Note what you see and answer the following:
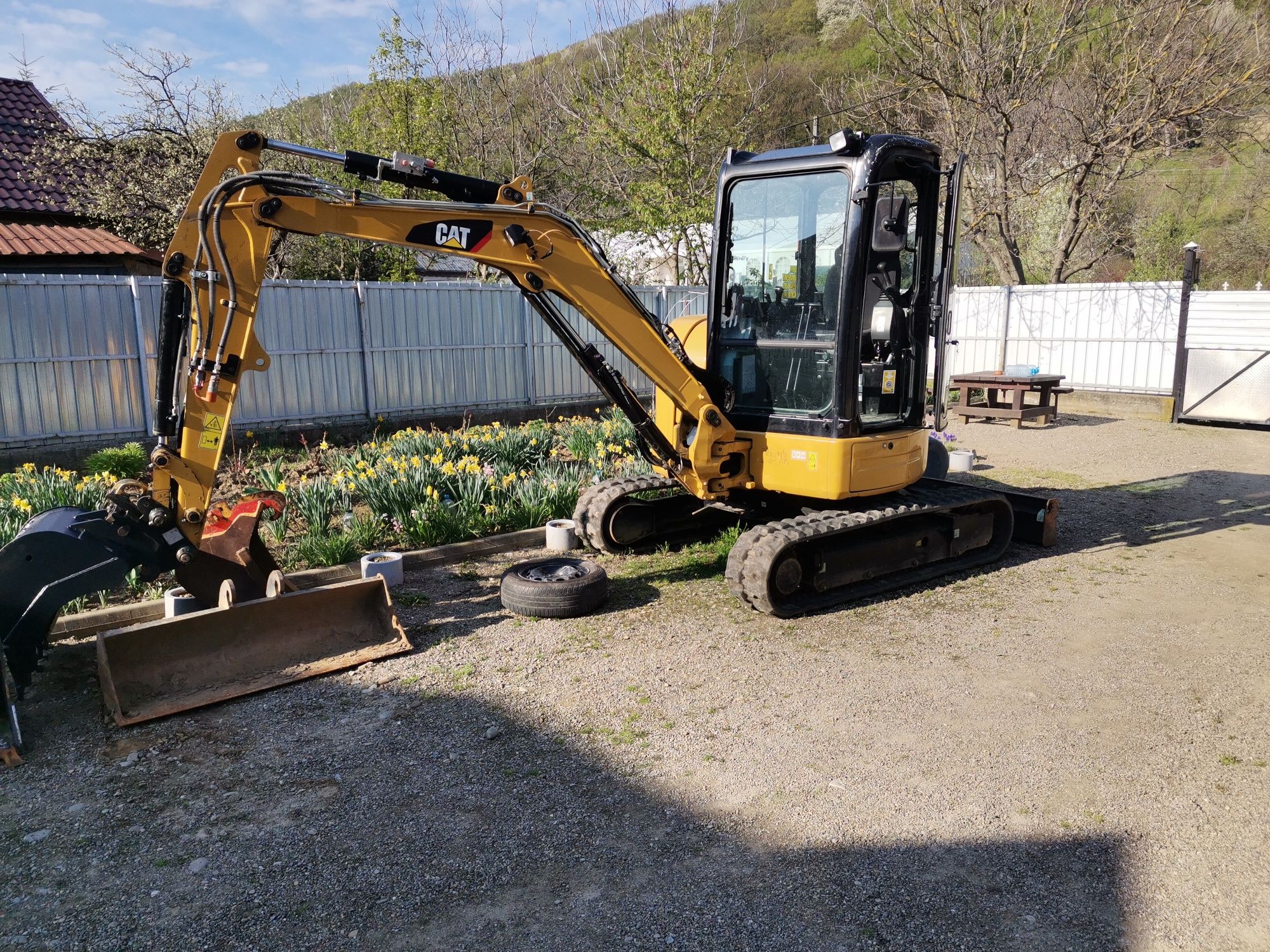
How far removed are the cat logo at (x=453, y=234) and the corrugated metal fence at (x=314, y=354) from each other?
15.4 ft

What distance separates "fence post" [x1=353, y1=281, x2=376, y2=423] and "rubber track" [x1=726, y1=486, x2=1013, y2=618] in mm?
7890

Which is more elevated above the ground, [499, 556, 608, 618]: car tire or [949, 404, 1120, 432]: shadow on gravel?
[949, 404, 1120, 432]: shadow on gravel

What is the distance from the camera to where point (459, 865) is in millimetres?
3320

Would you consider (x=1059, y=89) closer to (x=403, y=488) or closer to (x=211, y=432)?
(x=403, y=488)

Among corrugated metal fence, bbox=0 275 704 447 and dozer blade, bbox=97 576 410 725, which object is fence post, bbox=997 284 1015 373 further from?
dozer blade, bbox=97 576 410 725

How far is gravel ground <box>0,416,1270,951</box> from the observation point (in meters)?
3.04

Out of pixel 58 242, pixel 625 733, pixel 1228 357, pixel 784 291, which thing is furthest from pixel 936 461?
pixel 58 242

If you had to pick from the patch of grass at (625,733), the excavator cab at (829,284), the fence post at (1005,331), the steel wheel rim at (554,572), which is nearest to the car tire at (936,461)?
the excavator cab at (829,284)

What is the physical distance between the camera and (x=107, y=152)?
50.7ft

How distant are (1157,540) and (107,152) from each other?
16853 mm

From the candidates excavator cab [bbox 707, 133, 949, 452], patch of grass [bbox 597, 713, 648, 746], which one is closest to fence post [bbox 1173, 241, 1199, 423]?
excavator cab [bbox 707, 133, 949, 452]

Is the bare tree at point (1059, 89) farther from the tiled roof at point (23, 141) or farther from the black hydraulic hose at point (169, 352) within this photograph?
the black hydraulic hose at point (169, 352)

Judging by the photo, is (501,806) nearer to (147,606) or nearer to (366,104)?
(147,606)

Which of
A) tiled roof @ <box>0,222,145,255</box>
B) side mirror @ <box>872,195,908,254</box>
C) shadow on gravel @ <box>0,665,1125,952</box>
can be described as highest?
tiled roof @ <box>0,222,145,255</box>
